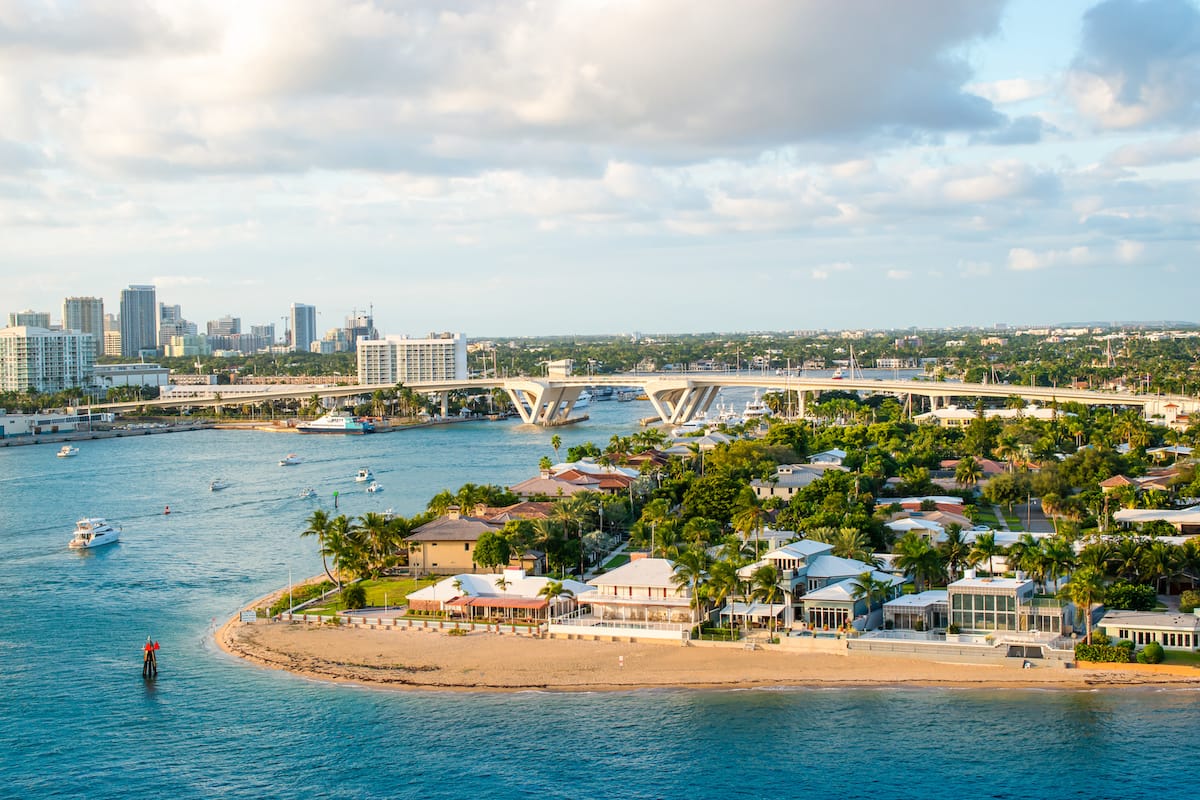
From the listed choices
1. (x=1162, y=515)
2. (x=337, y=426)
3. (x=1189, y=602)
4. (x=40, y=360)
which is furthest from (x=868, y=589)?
(x=40, y=360)

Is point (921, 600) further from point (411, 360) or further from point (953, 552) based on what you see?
point (411, 360)

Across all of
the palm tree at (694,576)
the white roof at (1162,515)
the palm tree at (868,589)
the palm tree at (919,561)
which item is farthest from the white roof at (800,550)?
the white roof at (1162,515)

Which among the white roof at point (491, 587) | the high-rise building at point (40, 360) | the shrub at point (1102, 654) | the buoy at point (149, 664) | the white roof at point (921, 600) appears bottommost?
the buoy at point (149, 664)

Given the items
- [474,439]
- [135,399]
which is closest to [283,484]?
[474,439]

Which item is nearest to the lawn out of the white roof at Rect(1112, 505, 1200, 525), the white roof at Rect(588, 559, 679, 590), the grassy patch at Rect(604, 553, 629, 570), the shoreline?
the shoreline

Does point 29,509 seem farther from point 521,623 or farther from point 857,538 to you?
point 857,538

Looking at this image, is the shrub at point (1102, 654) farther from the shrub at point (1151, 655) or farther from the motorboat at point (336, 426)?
the motorboat at point (336, 426)

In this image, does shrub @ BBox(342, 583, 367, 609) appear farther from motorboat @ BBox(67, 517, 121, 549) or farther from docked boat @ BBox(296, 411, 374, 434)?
docked boat @ BBox(296, 411, 374, 434)
